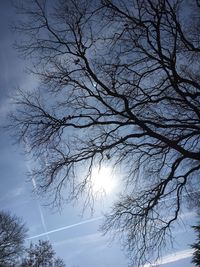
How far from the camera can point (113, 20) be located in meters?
10.3

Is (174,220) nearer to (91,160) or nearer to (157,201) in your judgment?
(157,201)

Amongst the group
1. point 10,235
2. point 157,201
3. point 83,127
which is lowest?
point 157,201

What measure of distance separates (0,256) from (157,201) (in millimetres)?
21424

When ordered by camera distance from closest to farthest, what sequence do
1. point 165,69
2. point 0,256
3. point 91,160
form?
point 165,69
point 91,160
point 0,256

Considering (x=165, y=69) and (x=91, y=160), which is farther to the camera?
(x=91, y=160)

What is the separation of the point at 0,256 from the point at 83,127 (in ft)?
71.5

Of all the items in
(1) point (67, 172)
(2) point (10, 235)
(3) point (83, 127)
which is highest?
(2) point (10, 235)

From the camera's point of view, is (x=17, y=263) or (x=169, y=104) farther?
(x=17, y=263)

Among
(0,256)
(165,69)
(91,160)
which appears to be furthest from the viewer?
(0,256)

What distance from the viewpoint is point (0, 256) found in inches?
1122

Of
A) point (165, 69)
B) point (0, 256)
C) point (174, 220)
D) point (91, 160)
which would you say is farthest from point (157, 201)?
point (0, 256)

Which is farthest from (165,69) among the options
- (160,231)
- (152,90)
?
(160,231)

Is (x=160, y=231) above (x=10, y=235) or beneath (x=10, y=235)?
beneath

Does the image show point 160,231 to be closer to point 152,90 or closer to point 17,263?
point 152,90
